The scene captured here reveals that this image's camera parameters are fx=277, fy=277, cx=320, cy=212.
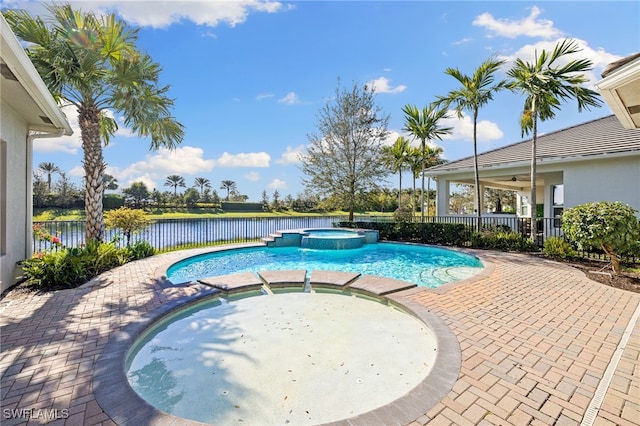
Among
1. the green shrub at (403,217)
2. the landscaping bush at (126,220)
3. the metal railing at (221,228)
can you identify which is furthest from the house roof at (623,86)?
the landscaping bush at (126,220)

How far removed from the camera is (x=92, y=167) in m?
8.32

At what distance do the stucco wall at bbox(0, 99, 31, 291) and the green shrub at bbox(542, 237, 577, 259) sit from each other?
1395 centimetres

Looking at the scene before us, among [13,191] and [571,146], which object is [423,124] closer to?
[571,146]

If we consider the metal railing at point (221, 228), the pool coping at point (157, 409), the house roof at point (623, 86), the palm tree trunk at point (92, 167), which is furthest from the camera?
the metal railing at point (221, 228)

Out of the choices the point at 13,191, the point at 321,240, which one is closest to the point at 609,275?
the point at 321,240

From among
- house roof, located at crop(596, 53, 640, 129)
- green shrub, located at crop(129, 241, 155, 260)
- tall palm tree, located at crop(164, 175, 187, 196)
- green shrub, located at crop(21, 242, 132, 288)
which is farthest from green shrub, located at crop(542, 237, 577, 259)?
tall palm tree, located at crop(164, 175, 187, 196)

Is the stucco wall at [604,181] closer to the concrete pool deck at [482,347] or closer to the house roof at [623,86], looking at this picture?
the concrete pool deck at [482,347]

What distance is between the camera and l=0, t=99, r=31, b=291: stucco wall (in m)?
5.42

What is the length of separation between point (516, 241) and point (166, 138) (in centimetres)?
1334

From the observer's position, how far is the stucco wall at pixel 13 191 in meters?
5.42

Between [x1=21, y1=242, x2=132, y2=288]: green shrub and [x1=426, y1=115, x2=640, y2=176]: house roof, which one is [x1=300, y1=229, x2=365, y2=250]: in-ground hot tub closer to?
[x1=426, y1=115, x2=640, y2=176]: house roof

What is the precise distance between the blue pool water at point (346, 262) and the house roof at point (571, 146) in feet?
18.8

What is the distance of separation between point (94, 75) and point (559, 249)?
14251 mm

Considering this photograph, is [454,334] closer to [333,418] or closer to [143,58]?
[333,418]
